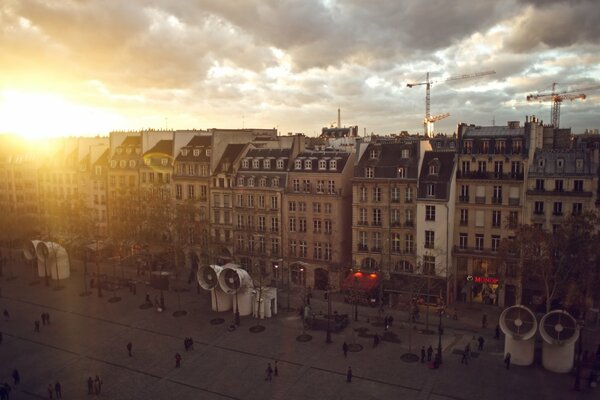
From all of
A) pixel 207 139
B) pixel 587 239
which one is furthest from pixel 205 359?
pixel 207 139

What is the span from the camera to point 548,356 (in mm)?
43719

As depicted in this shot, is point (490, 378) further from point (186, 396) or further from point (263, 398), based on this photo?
point (186, 396)

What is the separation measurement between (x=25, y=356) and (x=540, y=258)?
168 ft

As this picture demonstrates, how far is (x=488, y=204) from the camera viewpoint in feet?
197

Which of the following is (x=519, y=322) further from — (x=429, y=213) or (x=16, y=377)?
(x=16, y=377)

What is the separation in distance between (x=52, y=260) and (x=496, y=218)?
6213 centimetres

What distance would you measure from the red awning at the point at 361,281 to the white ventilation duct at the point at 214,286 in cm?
1450

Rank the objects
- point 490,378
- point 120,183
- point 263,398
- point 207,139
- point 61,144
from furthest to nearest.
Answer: point 61,144, point 120,183, point 207,139, point 490,378, point 263,398

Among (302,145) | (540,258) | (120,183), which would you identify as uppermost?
(302,145)

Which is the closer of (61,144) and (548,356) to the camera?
(548,356)

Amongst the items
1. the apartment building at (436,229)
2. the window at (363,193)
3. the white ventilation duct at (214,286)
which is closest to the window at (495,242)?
the apartment building at (436,229)

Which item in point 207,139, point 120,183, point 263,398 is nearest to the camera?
point 263,398

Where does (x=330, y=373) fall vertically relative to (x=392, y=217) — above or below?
below

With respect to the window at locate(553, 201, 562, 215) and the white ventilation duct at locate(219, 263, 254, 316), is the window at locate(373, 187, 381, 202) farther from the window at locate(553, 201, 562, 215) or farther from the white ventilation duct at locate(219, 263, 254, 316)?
the window at locate(553, 201, 562, 215)
